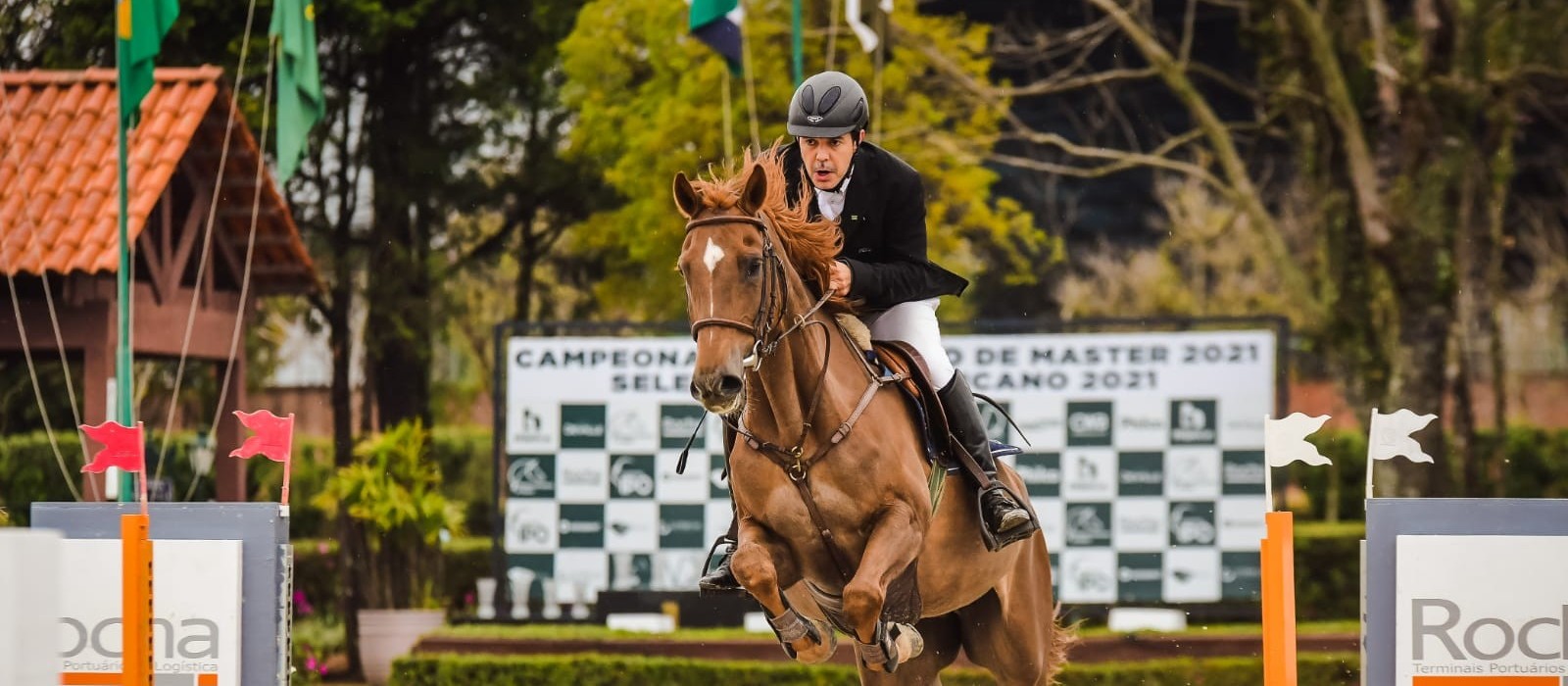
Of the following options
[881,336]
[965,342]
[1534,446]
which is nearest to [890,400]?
[881,336]

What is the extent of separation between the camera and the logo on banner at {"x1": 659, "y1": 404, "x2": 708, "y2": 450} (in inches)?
367

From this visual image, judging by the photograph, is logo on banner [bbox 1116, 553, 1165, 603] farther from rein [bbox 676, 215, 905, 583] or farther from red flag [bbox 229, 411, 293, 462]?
red flag [bbox 229, 411, 293, 462]

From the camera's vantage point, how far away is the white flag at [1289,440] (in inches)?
158

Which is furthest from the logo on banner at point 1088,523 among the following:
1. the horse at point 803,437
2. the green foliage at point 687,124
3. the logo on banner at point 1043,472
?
the horse at point 803,437

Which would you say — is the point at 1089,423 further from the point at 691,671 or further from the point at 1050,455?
the point at 691,671

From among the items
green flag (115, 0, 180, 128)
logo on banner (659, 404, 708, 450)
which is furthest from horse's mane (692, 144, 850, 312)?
logo on banner (659, 404, 708, 450)

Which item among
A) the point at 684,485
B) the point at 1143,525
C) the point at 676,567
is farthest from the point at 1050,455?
the point at 676,567

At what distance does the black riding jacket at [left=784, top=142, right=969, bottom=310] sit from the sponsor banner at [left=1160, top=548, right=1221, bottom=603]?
5.14 meters

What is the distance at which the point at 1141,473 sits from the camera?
9.18 meters

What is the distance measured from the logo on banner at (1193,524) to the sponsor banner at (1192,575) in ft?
0.18

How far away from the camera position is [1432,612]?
165 inches

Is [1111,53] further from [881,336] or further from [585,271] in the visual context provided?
[881,336]

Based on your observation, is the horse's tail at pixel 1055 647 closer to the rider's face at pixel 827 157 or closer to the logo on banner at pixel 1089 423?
the rider's face at pixel 827 157

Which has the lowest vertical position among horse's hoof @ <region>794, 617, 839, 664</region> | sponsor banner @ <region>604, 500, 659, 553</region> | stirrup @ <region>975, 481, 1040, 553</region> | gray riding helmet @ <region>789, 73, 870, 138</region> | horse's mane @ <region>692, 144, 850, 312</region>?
sponsor banner @ <region>604, 500, 659, 553</region>
